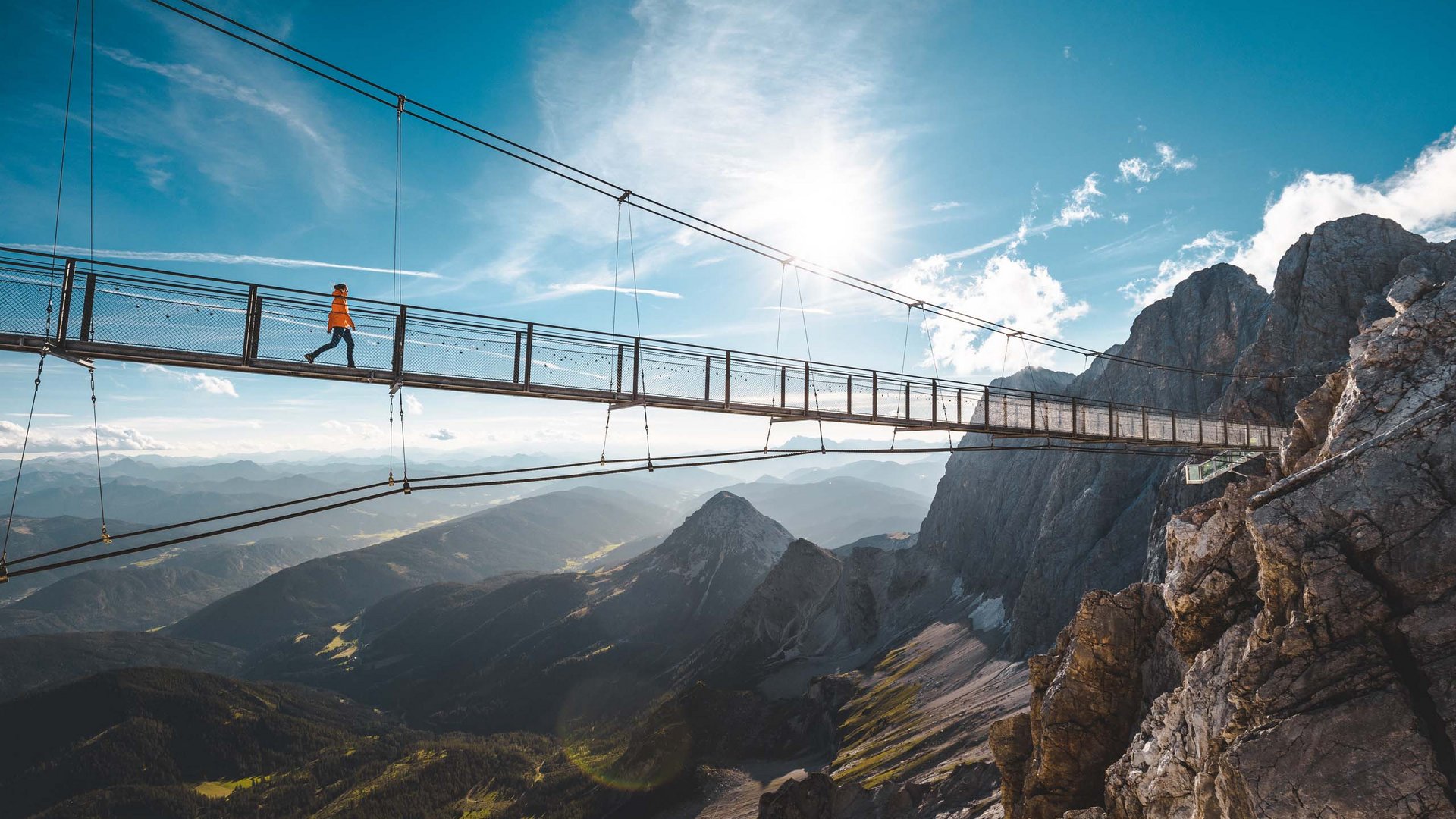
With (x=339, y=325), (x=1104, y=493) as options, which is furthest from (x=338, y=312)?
(x=1104, y=493)

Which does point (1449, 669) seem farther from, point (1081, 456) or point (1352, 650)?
point (1081, 456)

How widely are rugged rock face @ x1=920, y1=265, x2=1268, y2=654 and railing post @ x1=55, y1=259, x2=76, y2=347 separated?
76584 millimetres

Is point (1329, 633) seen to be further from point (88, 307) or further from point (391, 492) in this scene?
point (88, 307)

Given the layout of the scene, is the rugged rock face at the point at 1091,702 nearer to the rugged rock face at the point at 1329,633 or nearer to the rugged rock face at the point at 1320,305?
the rugged rock face at the point at 1329,633

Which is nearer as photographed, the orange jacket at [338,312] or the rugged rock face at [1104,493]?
the orange jacket at [338,312]

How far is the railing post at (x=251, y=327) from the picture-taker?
41.2 ft

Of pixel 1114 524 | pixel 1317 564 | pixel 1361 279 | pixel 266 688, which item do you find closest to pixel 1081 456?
pixel 1114 524

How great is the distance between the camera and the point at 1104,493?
81438 millimetres

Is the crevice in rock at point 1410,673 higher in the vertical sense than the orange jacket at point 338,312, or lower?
lower

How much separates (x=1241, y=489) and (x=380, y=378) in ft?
83.8

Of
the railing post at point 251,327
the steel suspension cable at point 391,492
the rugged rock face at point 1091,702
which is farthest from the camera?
the rugged rock face at point 1091,702

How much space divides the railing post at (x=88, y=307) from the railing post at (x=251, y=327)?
2242 mm

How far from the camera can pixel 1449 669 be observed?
11227 millimetres

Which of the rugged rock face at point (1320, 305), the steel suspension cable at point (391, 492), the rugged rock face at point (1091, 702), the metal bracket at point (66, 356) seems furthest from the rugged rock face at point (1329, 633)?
the rugged rock face at point (1320, 305)
